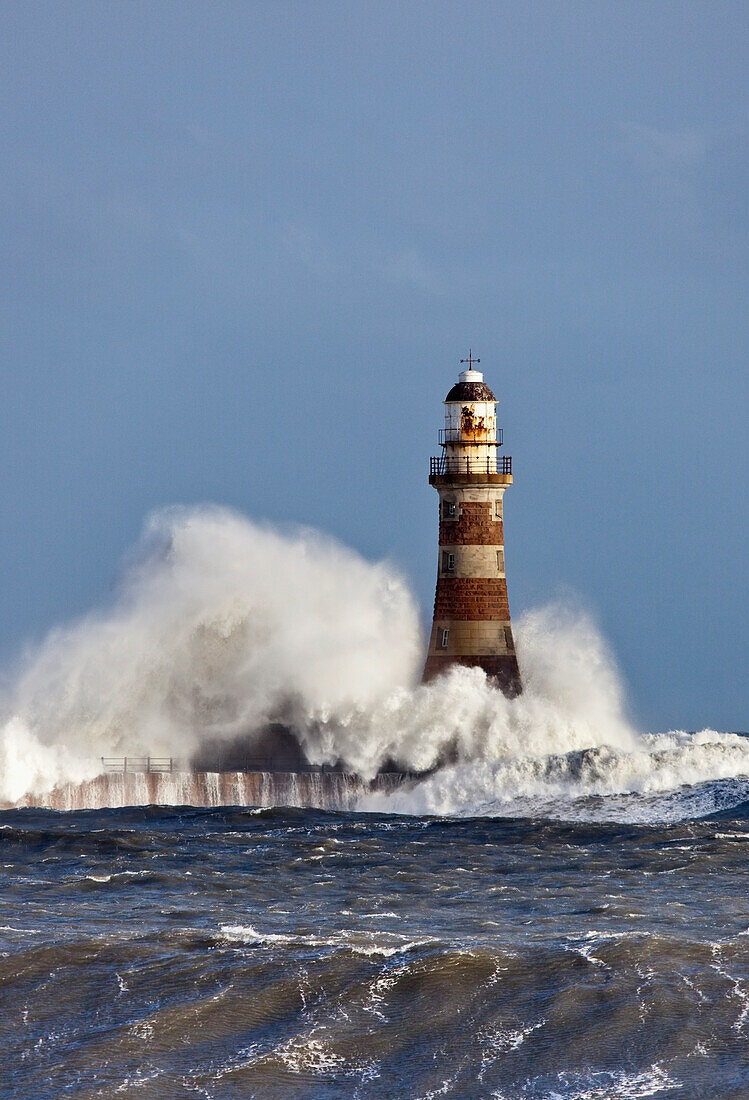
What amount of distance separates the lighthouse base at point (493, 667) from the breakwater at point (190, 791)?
3601 millimetres

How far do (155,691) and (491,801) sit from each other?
27.9 feet

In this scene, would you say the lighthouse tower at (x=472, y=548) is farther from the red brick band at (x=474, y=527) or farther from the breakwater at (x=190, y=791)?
the breakwater at (x=190, y=791)

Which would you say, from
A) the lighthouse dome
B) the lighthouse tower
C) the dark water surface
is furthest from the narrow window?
the dark water surface

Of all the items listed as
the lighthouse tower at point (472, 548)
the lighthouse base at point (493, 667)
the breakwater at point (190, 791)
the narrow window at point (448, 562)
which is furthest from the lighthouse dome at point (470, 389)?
the breakwater at point (190, 791)

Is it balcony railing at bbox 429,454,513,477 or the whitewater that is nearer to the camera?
the whitewater

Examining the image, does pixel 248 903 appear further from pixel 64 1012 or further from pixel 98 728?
pixel 98 728

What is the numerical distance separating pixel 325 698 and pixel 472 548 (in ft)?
16.8

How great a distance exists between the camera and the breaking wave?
129ft

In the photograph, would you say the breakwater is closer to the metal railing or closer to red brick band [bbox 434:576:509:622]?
the metal railing

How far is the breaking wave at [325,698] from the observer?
39.3 meters

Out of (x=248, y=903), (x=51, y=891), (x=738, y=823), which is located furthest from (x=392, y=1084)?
(x=738, y=823)

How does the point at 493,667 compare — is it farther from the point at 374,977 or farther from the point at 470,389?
the point at 374,977

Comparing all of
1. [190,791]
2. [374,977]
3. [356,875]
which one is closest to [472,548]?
[190,791]

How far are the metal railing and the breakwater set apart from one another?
1.66 metres
